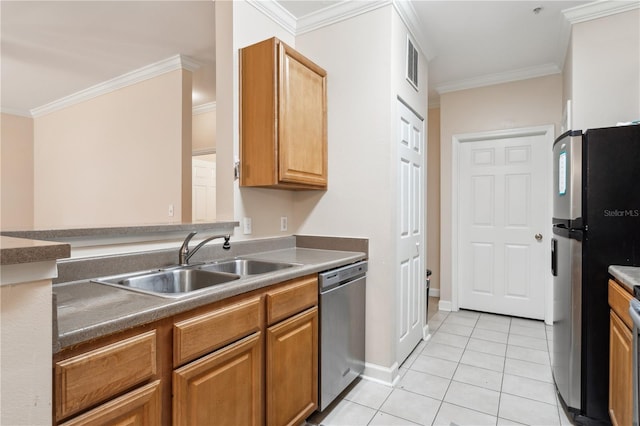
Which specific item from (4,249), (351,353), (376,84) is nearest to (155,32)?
(376,84)

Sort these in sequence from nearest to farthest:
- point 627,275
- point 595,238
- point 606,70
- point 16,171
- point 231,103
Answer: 1. point 627,275
2. point 595,238
3. point 231,103
4. point 606,70
5. point 16,171

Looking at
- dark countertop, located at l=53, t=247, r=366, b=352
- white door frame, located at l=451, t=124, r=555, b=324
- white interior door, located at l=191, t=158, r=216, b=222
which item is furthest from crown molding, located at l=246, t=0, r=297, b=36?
white interior door, located at l=191, t=158, r=216, b=222

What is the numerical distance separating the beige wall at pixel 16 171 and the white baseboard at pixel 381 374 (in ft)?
19.4

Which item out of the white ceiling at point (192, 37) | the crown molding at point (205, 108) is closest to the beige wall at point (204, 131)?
the crown molding at point (205, 108)

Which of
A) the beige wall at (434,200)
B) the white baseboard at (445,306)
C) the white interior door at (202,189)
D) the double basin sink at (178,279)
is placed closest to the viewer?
the double basin sink at (178,279)

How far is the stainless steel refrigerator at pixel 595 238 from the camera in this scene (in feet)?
5.82

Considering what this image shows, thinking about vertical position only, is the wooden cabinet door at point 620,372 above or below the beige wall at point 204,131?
below

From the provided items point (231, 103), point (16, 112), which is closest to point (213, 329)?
point (231, 103)

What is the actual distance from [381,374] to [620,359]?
4.34 feet

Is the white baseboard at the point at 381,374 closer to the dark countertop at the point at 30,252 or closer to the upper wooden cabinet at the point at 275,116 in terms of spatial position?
the upper wooden cabinet at the point at 275,116

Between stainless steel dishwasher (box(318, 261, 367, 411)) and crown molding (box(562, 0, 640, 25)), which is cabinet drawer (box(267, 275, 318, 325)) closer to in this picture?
stainless steel dishwasher (box(318, 261, 367, 411))

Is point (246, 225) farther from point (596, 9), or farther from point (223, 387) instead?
point (596, 9)

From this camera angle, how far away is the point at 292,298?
5.57ft

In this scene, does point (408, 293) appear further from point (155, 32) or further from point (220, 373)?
point (155, 32)
